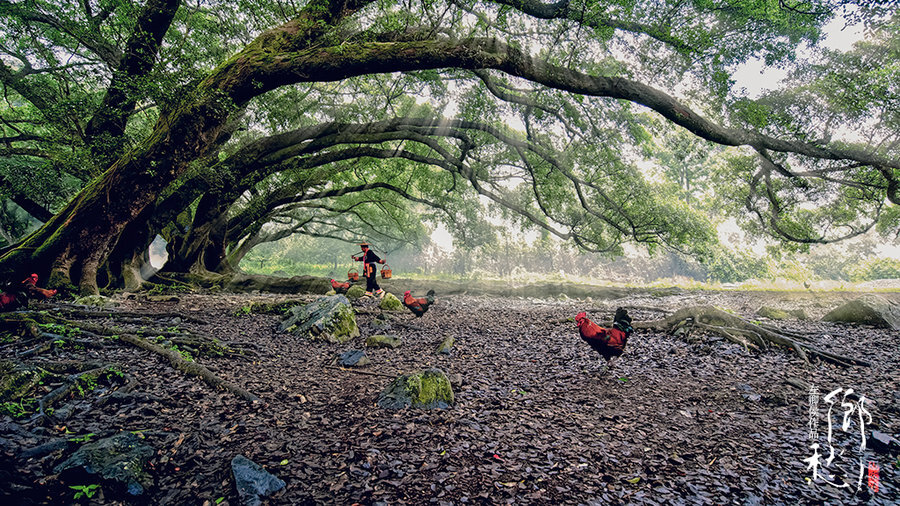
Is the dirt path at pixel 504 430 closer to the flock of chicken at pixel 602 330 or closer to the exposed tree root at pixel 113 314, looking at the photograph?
the flock of chicken at pixel 602 330

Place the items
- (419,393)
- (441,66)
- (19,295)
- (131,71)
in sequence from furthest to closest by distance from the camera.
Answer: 1. (131,71)
2. (441,66)
3. (19,295)
4. (419,393)

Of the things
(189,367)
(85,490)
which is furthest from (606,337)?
(189,367)

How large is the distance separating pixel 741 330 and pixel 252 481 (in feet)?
24.7

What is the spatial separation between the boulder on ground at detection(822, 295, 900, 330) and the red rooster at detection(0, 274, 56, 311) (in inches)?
589

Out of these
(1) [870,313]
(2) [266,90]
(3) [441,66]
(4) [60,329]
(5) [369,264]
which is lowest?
(4) [60,329]

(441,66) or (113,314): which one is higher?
(441,66)

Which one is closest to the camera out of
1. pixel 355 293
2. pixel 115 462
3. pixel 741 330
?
pixel 115 462

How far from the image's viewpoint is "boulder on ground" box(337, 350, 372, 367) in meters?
4.98

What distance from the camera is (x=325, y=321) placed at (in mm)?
6449

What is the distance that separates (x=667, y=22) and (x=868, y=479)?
287 inches

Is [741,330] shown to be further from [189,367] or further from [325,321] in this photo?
[189,367]

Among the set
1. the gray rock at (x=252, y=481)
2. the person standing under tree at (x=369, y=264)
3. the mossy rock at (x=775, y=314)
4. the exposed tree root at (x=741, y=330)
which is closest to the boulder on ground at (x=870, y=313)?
the mossy rock at (x=775, y=314)

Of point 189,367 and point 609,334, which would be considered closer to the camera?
point 189,367

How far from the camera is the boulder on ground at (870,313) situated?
7477 millimetres
